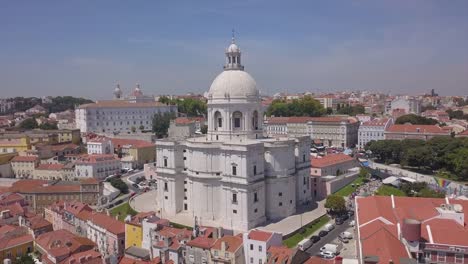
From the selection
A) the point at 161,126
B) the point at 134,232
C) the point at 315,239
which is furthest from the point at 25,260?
the point at 161,126

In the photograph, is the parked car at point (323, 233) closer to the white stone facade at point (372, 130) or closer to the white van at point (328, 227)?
the white van at point (328, 227)

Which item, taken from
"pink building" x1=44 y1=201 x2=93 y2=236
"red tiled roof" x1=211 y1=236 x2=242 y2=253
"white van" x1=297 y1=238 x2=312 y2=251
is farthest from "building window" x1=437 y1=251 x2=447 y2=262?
"pink building" x1=44 y1=201 x2=93 y2=236

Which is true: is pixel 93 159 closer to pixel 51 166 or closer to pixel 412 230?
pixel 51 166

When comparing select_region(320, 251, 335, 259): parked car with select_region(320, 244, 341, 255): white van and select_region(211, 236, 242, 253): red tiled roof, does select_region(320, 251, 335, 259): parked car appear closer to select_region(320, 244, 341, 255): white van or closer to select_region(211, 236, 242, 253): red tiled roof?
select_region(320, 244, 341, 255): white van

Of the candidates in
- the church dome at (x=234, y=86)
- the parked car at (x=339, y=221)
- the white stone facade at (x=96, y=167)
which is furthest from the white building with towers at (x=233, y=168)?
the white stone facade at (x=96, y=167)

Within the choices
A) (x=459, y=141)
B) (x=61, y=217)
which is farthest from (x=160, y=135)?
(x=459, y=141)
